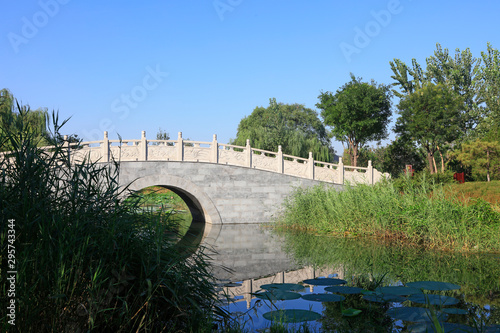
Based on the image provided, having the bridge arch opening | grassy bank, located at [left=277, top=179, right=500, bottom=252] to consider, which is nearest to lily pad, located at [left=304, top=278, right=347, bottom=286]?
grassy bank, located at [left=277, top=179, right=500, bottom=252]

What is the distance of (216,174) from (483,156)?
1168 cm

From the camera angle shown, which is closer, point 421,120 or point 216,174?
point 216,174

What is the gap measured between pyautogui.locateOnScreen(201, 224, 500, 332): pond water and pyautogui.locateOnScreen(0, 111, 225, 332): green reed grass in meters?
0.67

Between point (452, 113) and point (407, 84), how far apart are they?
677cm

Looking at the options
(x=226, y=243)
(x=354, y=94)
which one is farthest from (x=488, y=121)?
(x=226, y=243)

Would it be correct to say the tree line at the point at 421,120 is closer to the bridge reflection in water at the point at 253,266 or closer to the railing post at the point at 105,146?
the railing post at the point at 105,146

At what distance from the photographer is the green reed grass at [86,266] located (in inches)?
122

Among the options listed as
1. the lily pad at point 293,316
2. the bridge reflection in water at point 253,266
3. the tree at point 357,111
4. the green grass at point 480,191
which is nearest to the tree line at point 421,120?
the tree at point 357,111

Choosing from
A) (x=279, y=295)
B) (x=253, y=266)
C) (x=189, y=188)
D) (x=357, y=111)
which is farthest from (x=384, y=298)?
(x=357, y=111)

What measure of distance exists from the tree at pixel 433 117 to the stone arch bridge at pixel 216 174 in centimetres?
755

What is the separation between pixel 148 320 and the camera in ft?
11.2

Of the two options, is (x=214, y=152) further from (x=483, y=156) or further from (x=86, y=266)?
(x=86, y=266)

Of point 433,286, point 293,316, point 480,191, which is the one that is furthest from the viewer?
point 480,191

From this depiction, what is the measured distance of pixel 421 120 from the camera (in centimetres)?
2241
